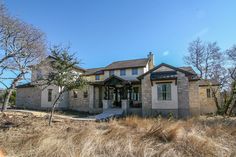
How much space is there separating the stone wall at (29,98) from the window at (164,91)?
1557 centimetres

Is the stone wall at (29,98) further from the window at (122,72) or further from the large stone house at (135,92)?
the window at (122,72)

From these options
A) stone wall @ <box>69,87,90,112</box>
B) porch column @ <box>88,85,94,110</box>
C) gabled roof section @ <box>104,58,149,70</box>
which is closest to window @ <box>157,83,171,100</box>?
gabled roof section @ <box>104,58,149,70</box>

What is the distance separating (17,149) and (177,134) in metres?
5.39

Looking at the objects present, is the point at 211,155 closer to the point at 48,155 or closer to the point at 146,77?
the point at 48,155

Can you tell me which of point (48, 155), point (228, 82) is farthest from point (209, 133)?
point (228, 82)

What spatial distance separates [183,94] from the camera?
19.8 m

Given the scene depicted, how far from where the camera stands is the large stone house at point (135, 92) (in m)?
19.8

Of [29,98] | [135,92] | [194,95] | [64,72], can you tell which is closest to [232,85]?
[194,95]

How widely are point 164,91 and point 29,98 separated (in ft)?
59.0

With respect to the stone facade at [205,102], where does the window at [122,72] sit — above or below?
above

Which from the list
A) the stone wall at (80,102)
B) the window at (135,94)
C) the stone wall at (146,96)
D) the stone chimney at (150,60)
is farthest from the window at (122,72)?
the stone wall at (80,102)

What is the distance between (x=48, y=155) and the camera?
226 inches

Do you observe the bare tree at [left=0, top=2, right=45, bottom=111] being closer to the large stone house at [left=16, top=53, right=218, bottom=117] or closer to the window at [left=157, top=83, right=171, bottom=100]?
the large stone house at [left=16, top=53, right=218, bottom=117]

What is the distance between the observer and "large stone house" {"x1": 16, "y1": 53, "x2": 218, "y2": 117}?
19.8 metres
